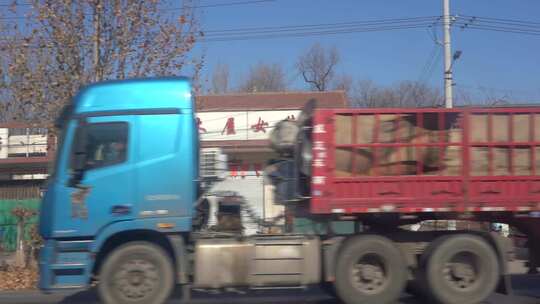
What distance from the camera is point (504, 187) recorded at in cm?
890

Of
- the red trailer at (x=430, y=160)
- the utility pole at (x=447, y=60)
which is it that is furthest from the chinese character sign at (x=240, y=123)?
the red trailer at (x=430, y=160)

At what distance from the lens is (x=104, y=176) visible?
860cm

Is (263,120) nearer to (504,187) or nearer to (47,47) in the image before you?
(47,47)

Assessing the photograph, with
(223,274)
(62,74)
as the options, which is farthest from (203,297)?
(62,74)

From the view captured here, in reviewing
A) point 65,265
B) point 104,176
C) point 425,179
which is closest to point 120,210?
point 104,176

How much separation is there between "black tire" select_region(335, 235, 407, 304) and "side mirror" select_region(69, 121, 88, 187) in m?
3.86

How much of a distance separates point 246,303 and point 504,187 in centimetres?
439

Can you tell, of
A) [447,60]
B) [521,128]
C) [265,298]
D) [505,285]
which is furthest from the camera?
[447,60]

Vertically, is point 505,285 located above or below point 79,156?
below

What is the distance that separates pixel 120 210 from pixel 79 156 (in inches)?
37.0

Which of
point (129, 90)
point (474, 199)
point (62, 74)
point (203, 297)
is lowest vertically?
point (203, 297)

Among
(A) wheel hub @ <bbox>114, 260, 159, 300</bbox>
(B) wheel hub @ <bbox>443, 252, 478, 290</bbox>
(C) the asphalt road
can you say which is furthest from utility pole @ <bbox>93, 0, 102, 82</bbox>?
(B) wheel hub @ <bbox>443, 252, 478, 290</bbox>

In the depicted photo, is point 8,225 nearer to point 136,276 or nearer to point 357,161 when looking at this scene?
point 136,276

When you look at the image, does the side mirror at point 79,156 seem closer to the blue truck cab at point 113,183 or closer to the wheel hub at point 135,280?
the blue truck cab at point 113,183
